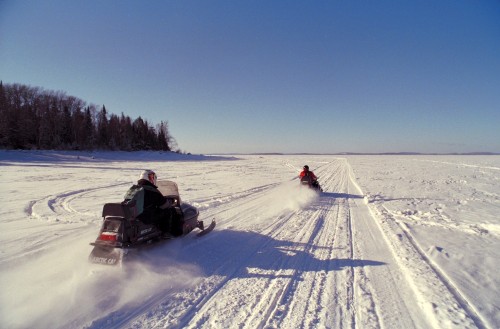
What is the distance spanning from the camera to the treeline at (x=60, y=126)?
43594 mm

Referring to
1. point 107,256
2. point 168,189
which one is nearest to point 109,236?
point 107,256

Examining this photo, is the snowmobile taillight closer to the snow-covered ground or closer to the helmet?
the snow-covered ground

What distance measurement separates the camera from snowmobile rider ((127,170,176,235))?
16.5 ft

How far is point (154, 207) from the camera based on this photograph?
17.3 feet

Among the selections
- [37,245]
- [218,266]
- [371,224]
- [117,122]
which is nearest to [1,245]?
[37,245]

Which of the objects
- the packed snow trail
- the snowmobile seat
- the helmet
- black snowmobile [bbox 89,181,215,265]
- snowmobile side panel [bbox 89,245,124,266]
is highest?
the helmet

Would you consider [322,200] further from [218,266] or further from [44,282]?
[44,282]

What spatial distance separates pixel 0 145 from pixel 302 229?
1876 inches

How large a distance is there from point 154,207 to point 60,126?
187 feet

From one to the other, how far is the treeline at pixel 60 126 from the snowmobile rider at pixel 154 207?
149ft

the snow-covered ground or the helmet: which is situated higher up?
the helmet

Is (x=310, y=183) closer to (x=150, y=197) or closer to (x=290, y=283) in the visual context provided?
(x=150, y=197)

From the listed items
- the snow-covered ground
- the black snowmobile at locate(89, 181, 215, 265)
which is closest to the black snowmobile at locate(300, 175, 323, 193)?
the snow-covered ground

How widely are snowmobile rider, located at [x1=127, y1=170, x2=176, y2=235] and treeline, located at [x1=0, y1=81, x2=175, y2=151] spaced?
149 feet
